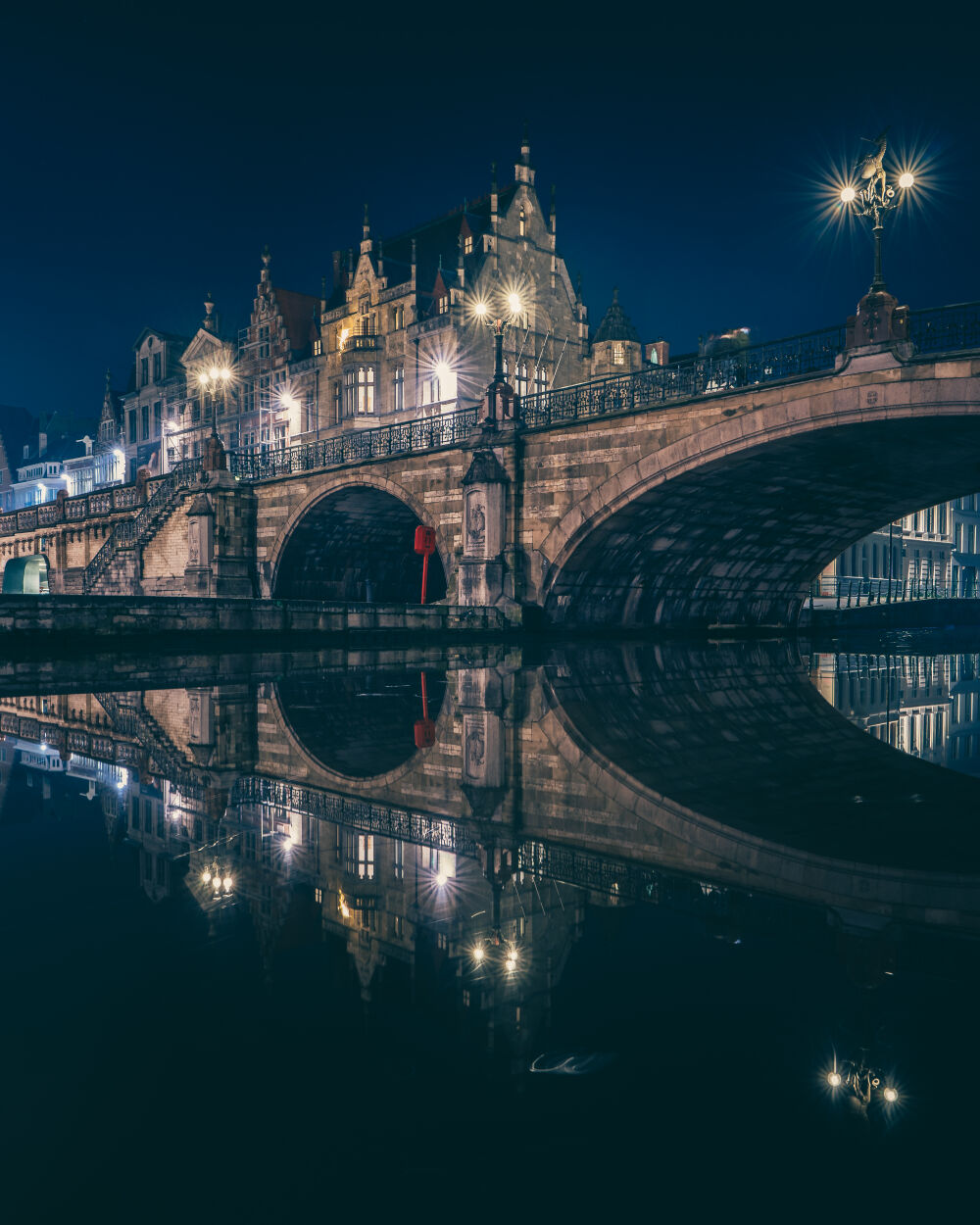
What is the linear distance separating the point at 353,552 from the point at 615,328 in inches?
1035

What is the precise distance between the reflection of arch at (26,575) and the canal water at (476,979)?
4529cm

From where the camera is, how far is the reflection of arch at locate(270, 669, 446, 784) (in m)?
5.97

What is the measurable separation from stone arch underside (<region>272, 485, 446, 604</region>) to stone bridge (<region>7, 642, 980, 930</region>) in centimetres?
2315

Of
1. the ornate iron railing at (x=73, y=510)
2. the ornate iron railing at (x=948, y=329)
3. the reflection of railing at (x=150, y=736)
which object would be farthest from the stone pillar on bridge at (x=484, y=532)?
the ornate iron railing at (x=73, y=510)

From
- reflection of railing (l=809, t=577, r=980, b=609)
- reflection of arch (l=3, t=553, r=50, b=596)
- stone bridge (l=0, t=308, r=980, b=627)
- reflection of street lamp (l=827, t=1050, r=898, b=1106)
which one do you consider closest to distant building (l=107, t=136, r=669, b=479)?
reflection of arch (l=3, t=553, r=50, b=596)

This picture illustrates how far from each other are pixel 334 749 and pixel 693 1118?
501 cm

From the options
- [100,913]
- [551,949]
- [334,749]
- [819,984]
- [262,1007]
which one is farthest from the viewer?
[334,749]

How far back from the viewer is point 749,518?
89.9 ft

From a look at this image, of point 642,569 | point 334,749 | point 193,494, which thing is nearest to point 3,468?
point 193,494

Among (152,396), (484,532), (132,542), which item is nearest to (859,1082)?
(484,532)

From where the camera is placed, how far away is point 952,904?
122 inches

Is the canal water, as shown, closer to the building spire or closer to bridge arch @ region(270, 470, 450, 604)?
bridge arch @ region(270, 470, 450, 604)

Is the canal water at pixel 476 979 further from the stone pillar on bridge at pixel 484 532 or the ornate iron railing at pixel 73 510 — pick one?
the ornate iron railing at pixel 73 510

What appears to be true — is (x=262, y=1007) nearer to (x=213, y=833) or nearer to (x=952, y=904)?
(x=213, y=833)
